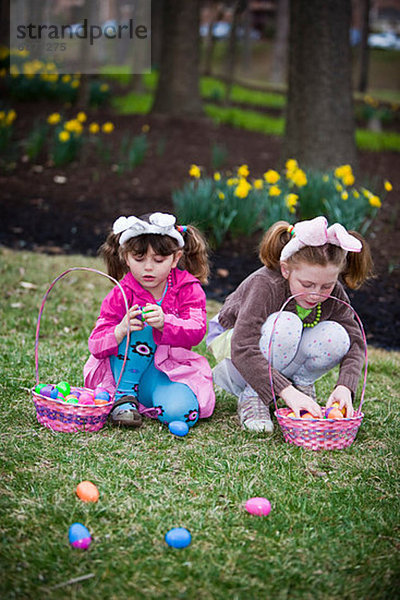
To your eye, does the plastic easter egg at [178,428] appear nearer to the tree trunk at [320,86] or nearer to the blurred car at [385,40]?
the tree trunk at [320,86]

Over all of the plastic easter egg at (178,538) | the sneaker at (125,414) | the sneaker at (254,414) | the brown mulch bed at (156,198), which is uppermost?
the plastic easter egg at (178,538)

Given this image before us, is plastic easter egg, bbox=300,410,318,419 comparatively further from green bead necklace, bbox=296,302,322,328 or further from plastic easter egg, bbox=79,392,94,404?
plastic easter egg, bbox=79,392,94,404

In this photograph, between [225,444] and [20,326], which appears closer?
[225,444]

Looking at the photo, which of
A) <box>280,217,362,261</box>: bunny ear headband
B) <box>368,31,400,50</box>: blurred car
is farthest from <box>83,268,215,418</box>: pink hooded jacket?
<box>368,31,400,50</box>: blurred car

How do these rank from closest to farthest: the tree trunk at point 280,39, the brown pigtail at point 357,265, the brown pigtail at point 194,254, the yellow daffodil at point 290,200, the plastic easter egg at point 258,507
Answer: the plastic easter egg at point 258,507 → the brown pigtail at point 357,265 → the brown pigtail at point 194,254 → the yellow daffodil at point 290,200 → the tree trunk at point 280,39

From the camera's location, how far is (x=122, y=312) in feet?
9.18

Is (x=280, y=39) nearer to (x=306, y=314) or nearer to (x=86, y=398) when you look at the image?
(x=306, y=314)

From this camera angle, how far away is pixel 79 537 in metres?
1.88

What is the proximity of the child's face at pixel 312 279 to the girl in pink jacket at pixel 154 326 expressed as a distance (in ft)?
1.24

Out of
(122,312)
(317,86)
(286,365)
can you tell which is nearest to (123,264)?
(122,312)

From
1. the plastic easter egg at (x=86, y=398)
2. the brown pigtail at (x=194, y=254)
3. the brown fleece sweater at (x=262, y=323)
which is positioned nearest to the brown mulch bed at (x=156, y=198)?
the brown fleece sweater at (x=262, y=323)

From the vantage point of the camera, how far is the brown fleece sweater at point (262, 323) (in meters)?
2.71

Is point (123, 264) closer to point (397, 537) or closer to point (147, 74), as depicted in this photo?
point (397, 537)

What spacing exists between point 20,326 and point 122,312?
1432 mm
